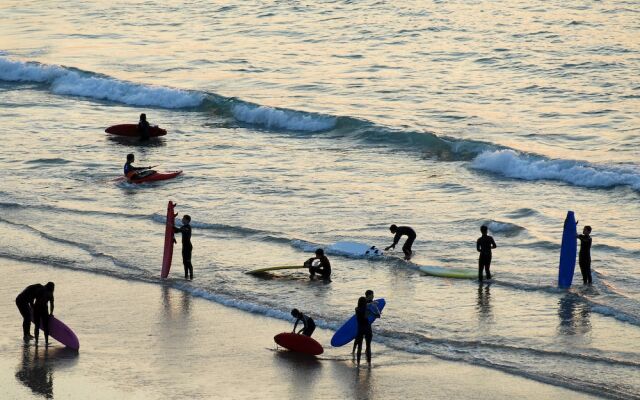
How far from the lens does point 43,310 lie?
17594mm

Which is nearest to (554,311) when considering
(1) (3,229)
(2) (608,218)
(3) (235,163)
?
(2) (608,218)

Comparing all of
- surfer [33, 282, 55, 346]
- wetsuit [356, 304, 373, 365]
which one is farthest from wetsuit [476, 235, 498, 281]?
surfer [33, 282, 55, 346]

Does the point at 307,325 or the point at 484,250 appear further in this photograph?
the point at 484,250

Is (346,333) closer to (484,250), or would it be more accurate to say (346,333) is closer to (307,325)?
(307,325)

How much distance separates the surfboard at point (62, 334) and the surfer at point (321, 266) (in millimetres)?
5538

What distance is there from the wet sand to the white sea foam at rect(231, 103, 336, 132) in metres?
18.4

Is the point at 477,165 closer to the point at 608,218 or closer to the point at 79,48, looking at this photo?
the point at 608,218

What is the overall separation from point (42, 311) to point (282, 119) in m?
21.6

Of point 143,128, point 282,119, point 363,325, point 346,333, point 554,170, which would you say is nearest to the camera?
point 363,325

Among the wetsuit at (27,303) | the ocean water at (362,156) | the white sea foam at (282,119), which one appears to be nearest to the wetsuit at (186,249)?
the ocean water at (362,156)

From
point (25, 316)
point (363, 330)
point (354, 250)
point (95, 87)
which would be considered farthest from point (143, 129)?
point (363, 330)

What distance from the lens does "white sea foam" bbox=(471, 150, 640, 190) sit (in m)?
29.3

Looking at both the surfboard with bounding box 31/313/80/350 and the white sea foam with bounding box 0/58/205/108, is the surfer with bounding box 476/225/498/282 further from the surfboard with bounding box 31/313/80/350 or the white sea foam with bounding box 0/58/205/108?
the white sea foam with bounding box 0/58/205/108

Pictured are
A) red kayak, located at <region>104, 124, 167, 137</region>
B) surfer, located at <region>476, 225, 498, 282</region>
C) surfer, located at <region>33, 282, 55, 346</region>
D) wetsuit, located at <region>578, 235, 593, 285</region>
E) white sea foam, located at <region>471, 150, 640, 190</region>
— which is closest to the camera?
surfer, located at <region>33, 282, 55, 346</region>
